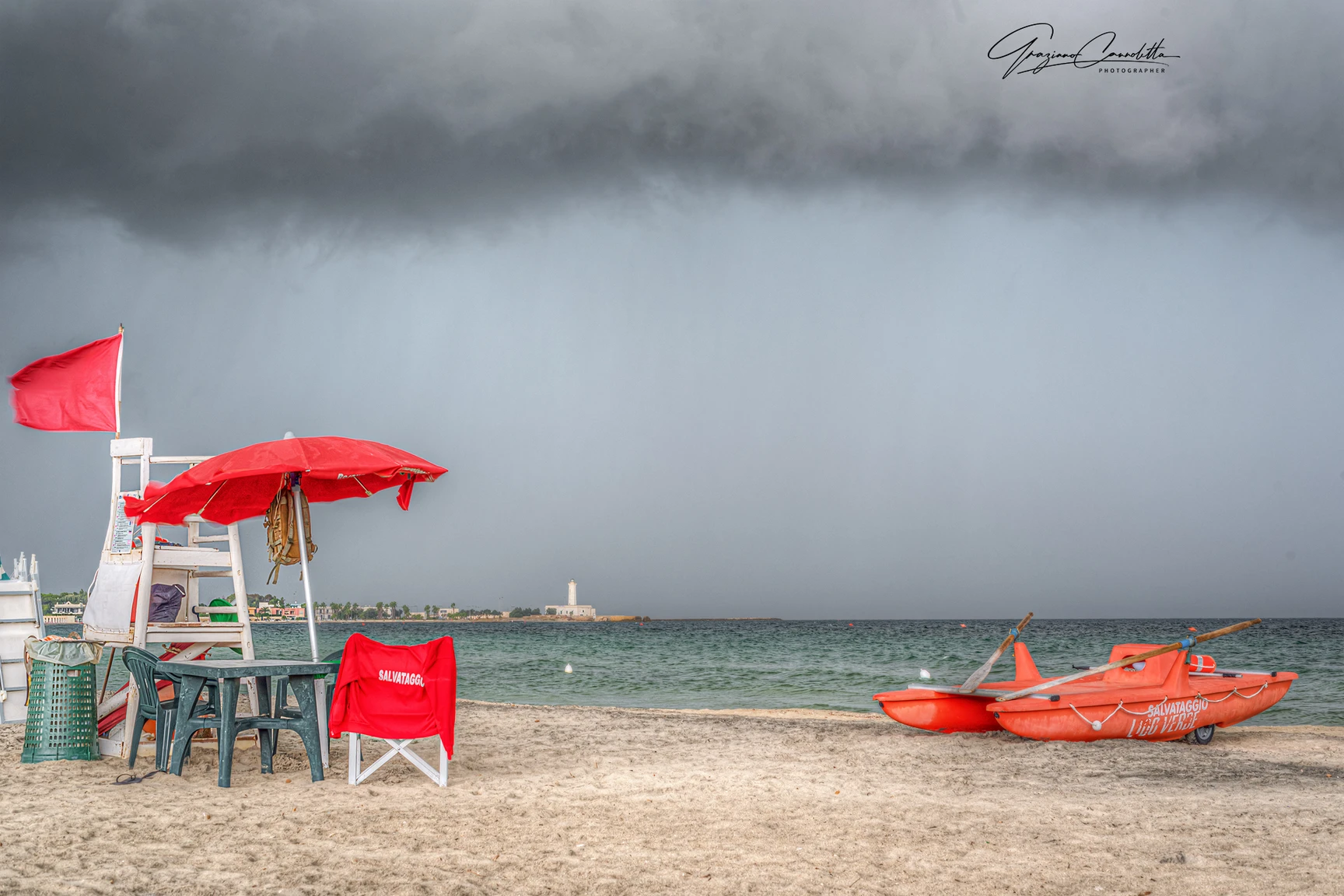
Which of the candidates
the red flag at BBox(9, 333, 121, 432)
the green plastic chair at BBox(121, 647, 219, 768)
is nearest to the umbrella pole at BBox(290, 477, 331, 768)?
the green plastic chair at BBox(121, 647, 219, 768)

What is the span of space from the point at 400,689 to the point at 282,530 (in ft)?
5.47

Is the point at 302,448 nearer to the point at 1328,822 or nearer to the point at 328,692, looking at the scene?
the point at 328,692

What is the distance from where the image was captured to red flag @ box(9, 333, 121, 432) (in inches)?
274

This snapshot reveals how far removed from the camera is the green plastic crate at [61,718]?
6.07 metres

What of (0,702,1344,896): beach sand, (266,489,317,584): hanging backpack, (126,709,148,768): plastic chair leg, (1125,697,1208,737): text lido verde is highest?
(266,489,317,584): hanging backpack

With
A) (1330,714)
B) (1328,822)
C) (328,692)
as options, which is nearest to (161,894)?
(328,692)

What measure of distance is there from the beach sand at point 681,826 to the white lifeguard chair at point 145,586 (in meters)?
0.81

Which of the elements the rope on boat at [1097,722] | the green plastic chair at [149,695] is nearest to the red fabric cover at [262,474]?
the green plastic chair at [149,695]

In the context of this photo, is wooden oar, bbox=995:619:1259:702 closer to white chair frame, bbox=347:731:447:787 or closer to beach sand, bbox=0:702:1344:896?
beach sand, bbox=0:702:1344:896

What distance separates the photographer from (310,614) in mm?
6086

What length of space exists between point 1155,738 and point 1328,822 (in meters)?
3.98

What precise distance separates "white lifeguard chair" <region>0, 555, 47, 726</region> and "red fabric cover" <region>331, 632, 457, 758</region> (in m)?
3.61

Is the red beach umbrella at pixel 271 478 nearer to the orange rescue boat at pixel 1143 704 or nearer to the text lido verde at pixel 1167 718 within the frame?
the orange rescue boat at pixel 1143 704

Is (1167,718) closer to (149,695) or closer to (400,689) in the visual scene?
(400,689)
